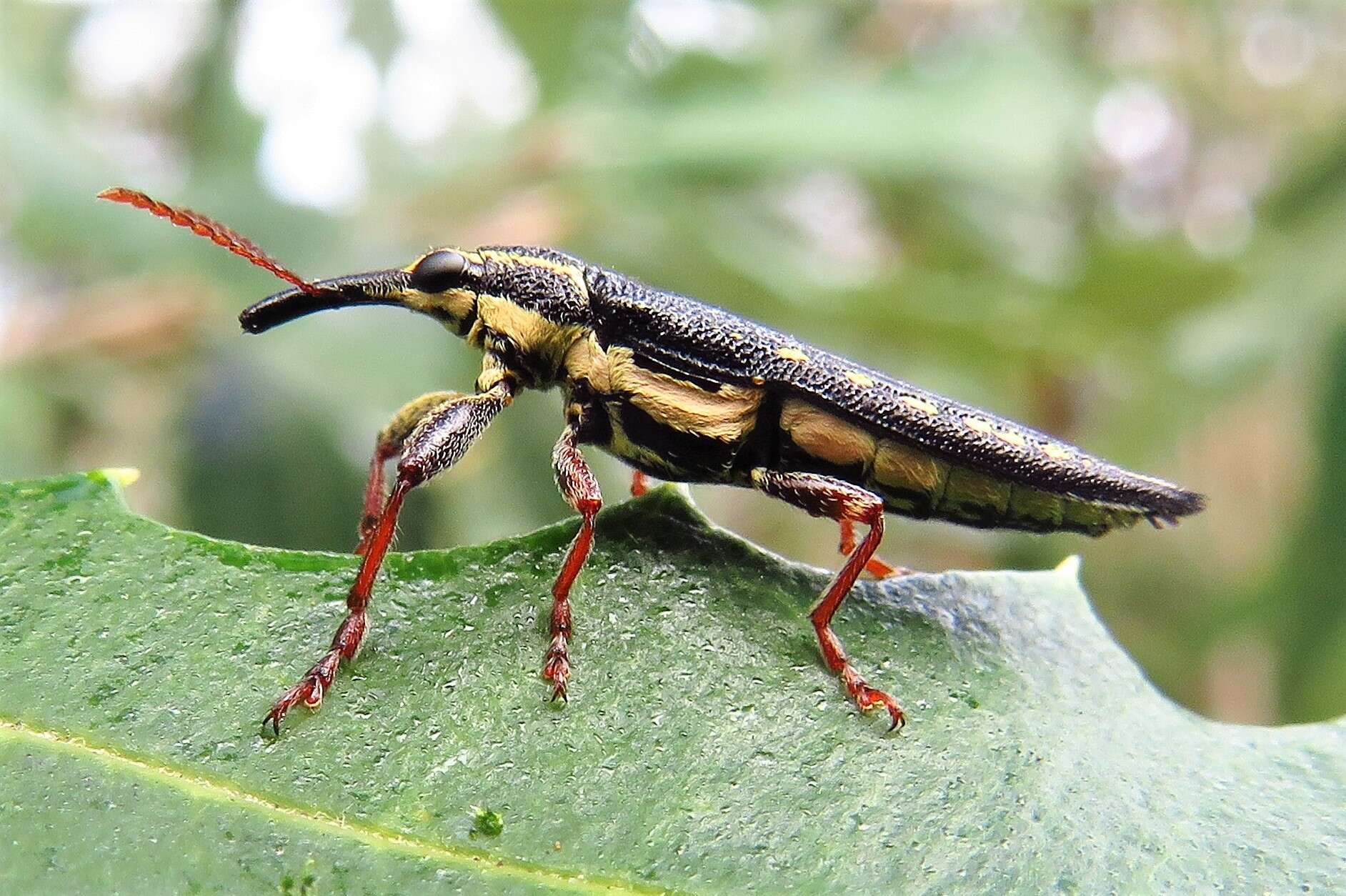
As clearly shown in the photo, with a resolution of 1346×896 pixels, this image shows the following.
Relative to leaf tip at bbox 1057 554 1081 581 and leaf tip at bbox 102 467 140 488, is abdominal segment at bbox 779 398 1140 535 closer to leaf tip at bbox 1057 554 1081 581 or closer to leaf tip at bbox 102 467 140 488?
leaf tip at bbox 1057 554 1081 581

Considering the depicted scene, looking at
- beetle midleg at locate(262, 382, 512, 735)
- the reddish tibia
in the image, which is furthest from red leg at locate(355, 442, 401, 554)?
the reddish tibia

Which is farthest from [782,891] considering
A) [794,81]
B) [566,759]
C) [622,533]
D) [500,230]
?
[794,81]

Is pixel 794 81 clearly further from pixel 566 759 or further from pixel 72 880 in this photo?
pixel 72 880

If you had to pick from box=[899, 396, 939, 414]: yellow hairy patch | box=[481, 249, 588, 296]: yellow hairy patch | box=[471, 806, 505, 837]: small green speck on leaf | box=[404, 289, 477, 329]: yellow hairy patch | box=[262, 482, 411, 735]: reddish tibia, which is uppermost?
box=[899, 396, 939, 414]: yellow hairy patch

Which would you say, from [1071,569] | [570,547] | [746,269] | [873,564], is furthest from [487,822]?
[746,269]

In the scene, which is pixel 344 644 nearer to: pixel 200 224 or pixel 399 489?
pixel 399 489

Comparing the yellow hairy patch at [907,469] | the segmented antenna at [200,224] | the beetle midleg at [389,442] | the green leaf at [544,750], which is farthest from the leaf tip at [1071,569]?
the segmented antenna at [200,224]

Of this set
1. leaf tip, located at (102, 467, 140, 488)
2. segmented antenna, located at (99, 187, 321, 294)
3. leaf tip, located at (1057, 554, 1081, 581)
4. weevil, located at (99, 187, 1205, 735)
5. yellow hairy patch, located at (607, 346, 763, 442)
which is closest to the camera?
leaf tip, located at (102, 467, 140, 488)

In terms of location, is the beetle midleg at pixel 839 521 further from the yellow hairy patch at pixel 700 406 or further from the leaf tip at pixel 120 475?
the leaf tip at pixel 120 475
